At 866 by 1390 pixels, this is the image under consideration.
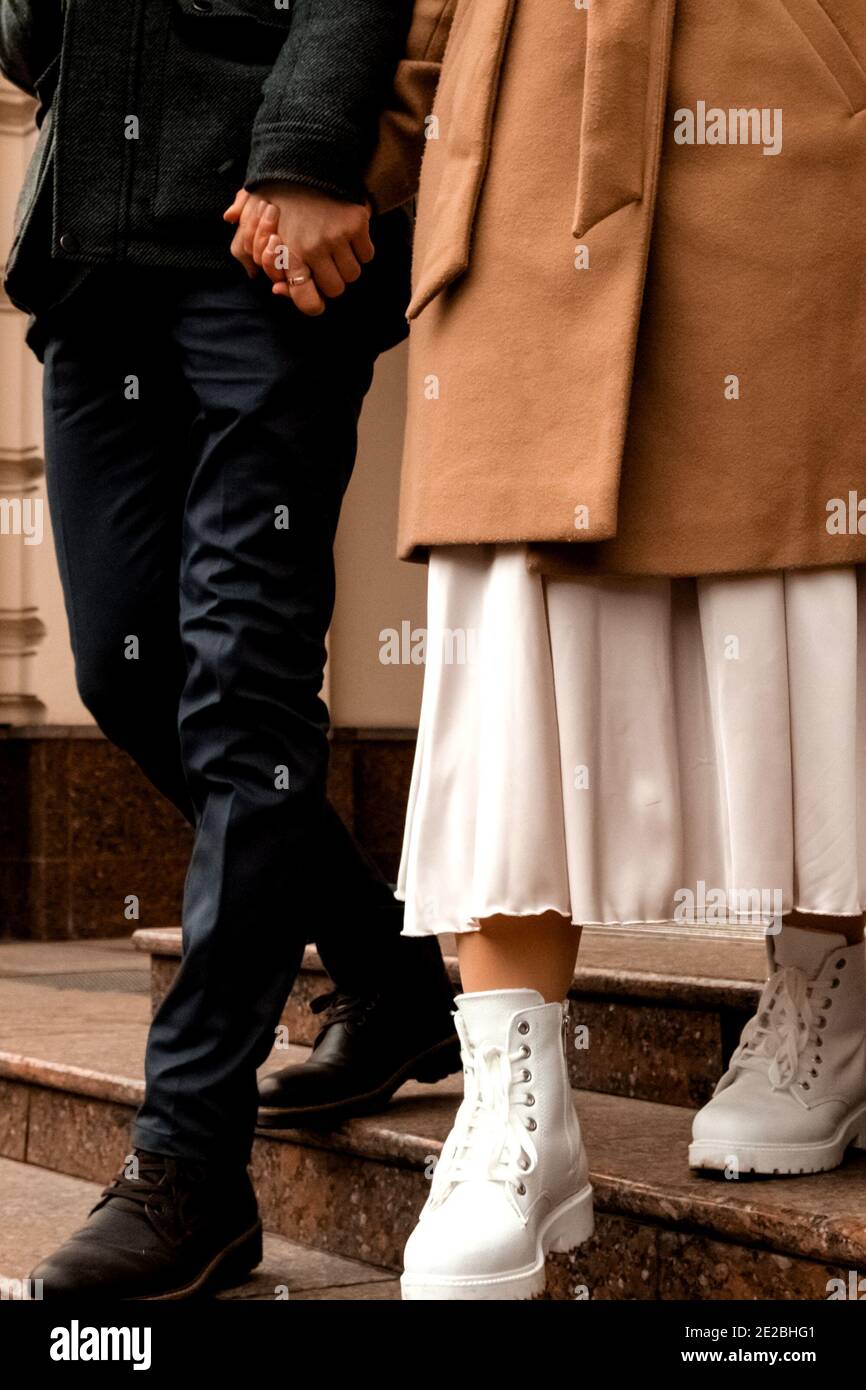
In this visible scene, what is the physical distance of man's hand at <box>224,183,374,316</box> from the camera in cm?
181

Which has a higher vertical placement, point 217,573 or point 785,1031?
point 217,573

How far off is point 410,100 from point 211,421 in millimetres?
379

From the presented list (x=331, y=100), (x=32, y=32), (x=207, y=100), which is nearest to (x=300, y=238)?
(x=331, y=100)

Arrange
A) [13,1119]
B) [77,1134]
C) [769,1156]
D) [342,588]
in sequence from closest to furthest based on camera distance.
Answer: [769,1156] → [77,1134] → [13,1119] → [342,588]

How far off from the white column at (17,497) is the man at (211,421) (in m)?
3.43

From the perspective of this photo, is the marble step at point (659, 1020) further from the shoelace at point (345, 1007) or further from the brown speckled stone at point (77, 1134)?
the brown speckled stone at point (77, 1134)

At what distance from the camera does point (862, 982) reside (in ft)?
6.13

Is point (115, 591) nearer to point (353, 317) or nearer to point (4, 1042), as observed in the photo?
point (353, 317)

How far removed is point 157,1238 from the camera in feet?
5.81

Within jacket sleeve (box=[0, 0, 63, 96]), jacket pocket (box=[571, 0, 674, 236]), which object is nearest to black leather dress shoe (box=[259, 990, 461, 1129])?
jacket pocket (box=[571, 0, 674, 236])

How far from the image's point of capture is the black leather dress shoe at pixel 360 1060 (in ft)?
7.11

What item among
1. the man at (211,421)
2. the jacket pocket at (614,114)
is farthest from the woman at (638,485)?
the man at (211,421)

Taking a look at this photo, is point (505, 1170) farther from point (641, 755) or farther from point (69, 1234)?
point (69, 1234)

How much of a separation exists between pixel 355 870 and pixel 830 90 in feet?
3.49
